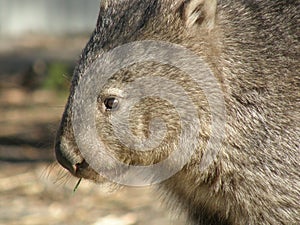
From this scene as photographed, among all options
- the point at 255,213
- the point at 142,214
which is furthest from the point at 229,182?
the point at 142,214

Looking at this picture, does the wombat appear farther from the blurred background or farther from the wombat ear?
the blurred background

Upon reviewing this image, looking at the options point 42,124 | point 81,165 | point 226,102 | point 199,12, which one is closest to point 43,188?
point 42,124

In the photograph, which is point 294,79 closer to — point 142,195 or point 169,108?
point 169,108

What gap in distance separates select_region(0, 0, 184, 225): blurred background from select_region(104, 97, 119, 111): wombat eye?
2.04 feet

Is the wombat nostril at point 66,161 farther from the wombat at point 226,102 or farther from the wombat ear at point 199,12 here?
the wombat ear at point 199,12

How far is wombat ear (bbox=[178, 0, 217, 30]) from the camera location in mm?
5414

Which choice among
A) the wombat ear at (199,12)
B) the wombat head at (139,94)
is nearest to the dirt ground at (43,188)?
the wombat head at (139,94)

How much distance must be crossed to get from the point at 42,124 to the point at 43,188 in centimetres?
236

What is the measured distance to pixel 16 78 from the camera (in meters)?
13.2

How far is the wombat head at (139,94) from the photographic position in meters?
5.32

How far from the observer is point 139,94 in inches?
213

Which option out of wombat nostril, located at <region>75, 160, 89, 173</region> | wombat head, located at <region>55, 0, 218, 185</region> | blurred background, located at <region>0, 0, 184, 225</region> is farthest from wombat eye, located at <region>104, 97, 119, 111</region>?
blurred background, located at <region>0, 0, 184, 225</region>

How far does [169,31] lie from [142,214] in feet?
8.41

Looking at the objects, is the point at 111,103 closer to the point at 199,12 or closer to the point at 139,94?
the point at 139,94
